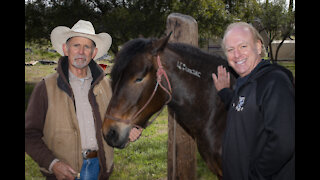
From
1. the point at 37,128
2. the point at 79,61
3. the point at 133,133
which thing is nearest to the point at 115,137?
the point at 133,133

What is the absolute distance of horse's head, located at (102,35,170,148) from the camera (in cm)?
229

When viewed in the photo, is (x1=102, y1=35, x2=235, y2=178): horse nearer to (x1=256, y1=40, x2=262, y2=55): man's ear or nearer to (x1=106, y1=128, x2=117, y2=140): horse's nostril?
(x1=106, y1=128, x2=117, y2=140): horse's nostril

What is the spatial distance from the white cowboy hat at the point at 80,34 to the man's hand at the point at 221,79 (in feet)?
4.24

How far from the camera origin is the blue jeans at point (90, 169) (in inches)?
95.5

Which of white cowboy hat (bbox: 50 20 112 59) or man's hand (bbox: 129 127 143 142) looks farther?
white cowboy hat (bbox: 50 20 112 59)

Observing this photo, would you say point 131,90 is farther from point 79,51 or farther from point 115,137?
point 79,51

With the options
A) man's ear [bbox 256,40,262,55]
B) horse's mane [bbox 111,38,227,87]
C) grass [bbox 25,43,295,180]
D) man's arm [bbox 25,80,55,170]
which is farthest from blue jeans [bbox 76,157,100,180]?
grass [bbox 25,43,295,180]

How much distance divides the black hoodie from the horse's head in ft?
2.68

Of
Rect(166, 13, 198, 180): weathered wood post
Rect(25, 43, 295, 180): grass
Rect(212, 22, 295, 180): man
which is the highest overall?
Rect(212, 22, 295, 180): man

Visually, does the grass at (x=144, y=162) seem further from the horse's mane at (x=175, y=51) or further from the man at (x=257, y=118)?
the man at (x=257, y=118)

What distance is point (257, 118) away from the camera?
1.73 metres

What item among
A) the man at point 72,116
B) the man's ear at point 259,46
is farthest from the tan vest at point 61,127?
the man's ear at point 259,46

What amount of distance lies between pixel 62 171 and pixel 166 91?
1.22 m
